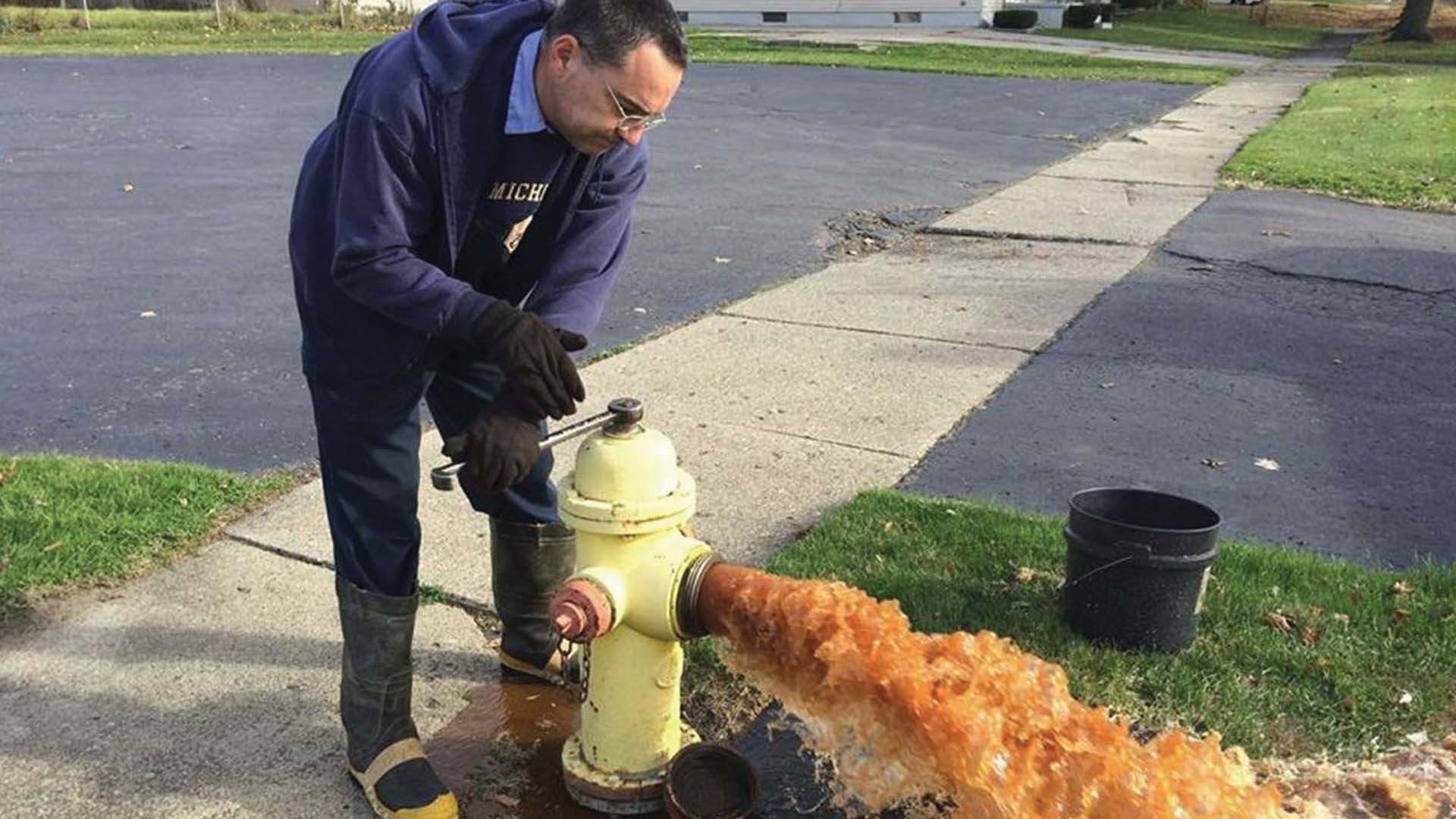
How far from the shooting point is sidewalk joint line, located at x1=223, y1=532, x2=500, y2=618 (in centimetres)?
363

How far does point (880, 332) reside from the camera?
6.46 metres

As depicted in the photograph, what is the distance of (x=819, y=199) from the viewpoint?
1012 centimetres

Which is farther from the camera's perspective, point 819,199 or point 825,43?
point 825,43

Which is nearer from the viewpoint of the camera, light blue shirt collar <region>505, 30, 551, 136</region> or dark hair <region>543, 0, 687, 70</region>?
dark hair <region>543, 0, 687, 70</region>

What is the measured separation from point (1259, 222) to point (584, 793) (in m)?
8.37

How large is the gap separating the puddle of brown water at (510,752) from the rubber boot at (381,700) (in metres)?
0.09

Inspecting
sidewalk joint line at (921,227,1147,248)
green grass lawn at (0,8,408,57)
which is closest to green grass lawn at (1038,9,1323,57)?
green grass lawn at (0,8,408,57)

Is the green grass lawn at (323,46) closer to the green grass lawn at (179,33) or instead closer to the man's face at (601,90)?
the green grass lawn at (179,33)

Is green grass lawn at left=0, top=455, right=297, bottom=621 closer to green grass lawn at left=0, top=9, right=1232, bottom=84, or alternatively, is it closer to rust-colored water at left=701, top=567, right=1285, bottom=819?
rust-colored water at left=701, top=567, right=1285, bottom=819

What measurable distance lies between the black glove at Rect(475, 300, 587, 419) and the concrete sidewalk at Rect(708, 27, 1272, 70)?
25.0 metres

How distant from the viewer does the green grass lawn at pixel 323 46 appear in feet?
73.1

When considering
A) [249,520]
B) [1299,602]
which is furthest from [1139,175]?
[249,520]

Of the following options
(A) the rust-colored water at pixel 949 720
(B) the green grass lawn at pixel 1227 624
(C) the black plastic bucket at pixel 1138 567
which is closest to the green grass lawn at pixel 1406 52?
(B) the green grass lawn at pixel 1227 624

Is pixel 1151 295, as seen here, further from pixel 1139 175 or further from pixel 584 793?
pixel 584 793
